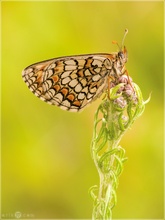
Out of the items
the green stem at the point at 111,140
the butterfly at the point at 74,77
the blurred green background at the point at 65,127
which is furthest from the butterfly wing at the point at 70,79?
the blurred green background at the point at 65,127

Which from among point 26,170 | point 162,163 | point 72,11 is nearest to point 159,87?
point 162,163

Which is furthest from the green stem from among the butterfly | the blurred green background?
the blurred green background

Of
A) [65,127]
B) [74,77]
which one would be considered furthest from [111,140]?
[65,127]

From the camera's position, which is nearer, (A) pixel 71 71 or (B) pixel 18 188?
(A) pixel 71 71

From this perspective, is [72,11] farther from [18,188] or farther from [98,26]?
[18,188]

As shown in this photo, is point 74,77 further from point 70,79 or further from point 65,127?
point 65,127

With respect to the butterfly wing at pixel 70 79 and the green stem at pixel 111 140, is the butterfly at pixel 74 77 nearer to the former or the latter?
the butterfly wing at pixel 70 79

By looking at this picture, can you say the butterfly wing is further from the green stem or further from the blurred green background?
the blurred green background
